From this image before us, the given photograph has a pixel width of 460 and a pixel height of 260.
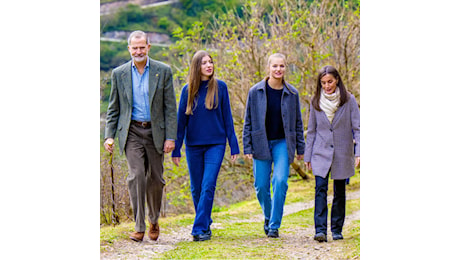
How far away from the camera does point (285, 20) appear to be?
1120cm

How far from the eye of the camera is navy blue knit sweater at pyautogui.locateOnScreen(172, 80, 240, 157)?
6719mm

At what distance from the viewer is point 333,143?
258 inches

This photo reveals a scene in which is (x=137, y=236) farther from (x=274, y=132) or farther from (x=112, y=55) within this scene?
(x=112, y=55)

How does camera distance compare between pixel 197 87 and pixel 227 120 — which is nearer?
pixel 197 87

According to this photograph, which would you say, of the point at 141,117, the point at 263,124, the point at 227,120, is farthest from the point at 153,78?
the point at 263,124

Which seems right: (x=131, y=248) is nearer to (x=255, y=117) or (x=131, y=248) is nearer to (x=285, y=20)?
(x=255, y=117)

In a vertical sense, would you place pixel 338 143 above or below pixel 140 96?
below

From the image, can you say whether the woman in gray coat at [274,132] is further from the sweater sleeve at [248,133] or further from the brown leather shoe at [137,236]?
the brown leather shoe at [137,236]

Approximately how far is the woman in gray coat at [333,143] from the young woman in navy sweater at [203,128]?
89 centimetres

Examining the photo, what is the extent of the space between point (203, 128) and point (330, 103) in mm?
1300

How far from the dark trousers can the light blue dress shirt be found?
181cm

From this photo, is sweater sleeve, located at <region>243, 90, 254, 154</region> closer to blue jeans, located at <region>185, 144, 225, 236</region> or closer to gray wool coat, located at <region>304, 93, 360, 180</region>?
blue jeans, located at <region>185, 144, 225, 236</region>

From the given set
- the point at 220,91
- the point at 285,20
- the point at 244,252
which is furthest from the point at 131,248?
the point at 285,20

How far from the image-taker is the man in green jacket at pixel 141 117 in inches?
253
